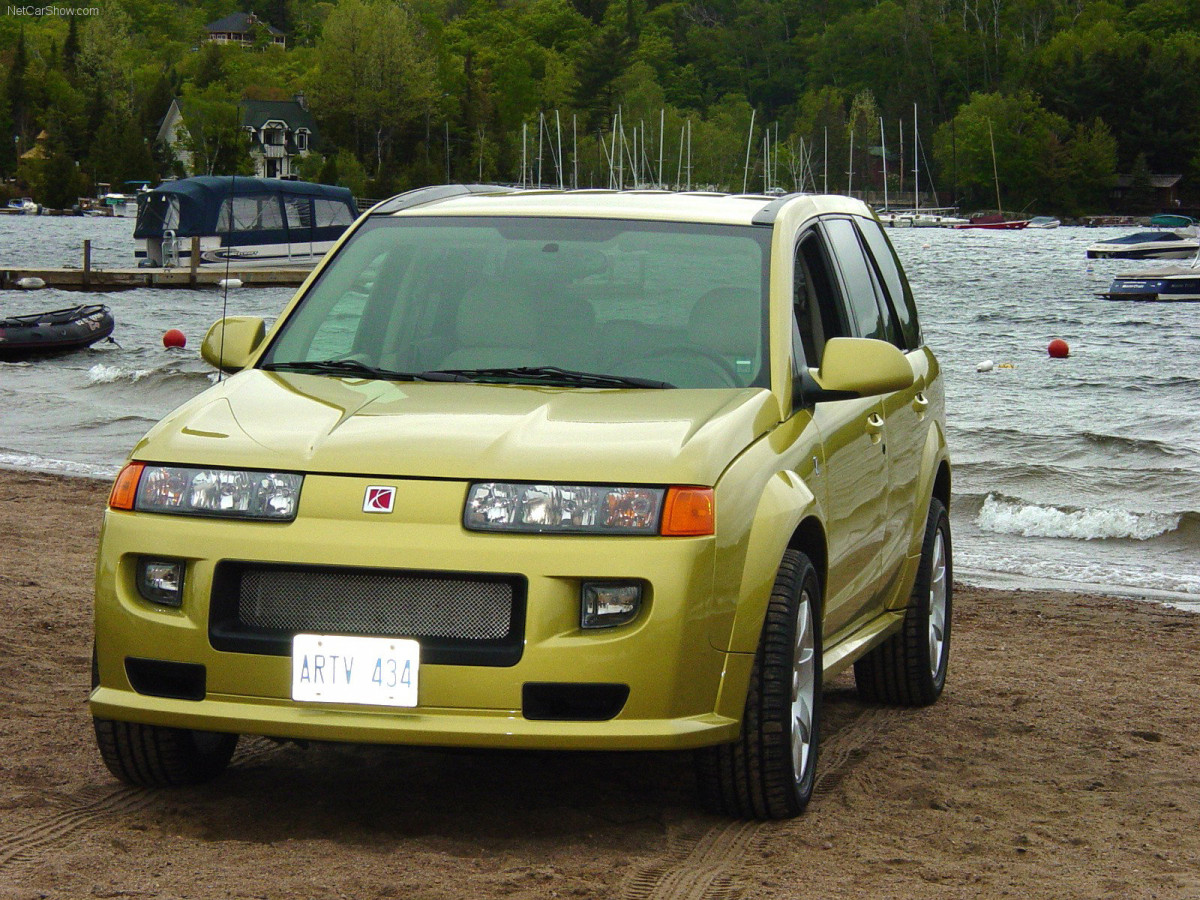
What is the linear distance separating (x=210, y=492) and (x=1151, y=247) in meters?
83.0

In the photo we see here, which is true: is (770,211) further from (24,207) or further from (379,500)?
(24,207)

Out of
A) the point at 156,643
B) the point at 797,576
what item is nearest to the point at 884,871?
the point at 797,576

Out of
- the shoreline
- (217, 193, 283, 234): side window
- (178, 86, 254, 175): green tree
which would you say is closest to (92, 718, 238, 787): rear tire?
the shoreline

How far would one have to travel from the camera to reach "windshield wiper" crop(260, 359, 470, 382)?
204 inches

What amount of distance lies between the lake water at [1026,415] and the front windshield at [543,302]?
672cm

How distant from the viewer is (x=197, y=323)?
42906 millimetres

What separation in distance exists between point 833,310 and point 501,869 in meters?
2.42

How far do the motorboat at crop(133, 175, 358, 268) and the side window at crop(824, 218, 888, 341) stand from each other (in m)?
43.7

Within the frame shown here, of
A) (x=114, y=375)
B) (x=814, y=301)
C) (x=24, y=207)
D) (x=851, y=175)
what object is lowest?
(x=24, y=207)

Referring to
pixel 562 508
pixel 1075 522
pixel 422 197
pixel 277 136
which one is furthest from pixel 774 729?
pixel 277 136

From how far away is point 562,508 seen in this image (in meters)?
4.27

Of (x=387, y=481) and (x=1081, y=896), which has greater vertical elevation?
(x=387, y=481)

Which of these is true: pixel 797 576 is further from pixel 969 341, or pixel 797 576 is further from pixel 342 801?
pixel 969 341

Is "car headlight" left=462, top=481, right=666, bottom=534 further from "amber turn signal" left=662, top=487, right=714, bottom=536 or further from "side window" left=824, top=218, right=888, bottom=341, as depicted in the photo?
"side window" left=824, top=218, right=888, bottom=341
